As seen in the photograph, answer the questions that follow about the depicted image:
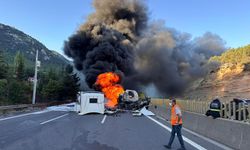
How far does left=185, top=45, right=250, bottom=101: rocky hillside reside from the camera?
49728 millimetres

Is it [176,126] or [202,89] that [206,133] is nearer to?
[176,126]

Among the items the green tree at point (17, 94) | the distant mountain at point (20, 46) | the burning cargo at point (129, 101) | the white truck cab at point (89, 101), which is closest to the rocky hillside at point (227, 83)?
the burning cargo at point (129, 101)

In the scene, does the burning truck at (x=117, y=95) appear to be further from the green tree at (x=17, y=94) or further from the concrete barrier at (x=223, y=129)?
the green tree at (x=17, y=94)

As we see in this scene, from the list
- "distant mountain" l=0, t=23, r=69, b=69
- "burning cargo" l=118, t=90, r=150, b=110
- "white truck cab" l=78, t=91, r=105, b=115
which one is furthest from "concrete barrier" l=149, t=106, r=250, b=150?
"distant mountain" l=0, t=23, r=69, b=69

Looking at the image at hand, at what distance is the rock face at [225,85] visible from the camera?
4950 cm

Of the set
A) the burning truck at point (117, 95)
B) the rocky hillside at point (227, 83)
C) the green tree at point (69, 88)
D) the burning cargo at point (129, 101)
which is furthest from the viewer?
the green tree at point (69, 88)

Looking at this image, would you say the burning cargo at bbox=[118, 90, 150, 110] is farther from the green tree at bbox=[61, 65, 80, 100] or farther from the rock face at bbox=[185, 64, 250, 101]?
the green tree at bbox=[61, 65, 80, 100]

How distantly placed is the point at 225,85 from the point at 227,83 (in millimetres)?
480

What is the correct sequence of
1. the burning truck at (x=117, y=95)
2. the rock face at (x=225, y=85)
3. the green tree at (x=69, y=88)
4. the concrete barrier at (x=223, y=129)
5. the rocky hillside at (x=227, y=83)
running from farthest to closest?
the green tree at (x=69, y=88), the rocky hillside at (x=227, y=83), the rock face at (x=225, y=85), the burning truck at (x=117, y=95), the concrete barrier at (x=223, y=129)

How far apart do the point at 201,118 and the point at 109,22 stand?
128ft

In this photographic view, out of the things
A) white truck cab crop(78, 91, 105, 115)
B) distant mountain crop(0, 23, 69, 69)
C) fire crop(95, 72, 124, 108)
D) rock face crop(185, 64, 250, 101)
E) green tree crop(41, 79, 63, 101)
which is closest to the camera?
white truck cab crop(78, 91, 105, 115)

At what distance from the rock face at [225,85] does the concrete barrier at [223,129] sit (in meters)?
33.9

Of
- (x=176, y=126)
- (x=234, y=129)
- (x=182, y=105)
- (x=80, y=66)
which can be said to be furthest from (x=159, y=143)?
(x=80, y=66)

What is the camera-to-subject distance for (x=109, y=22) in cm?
5066
